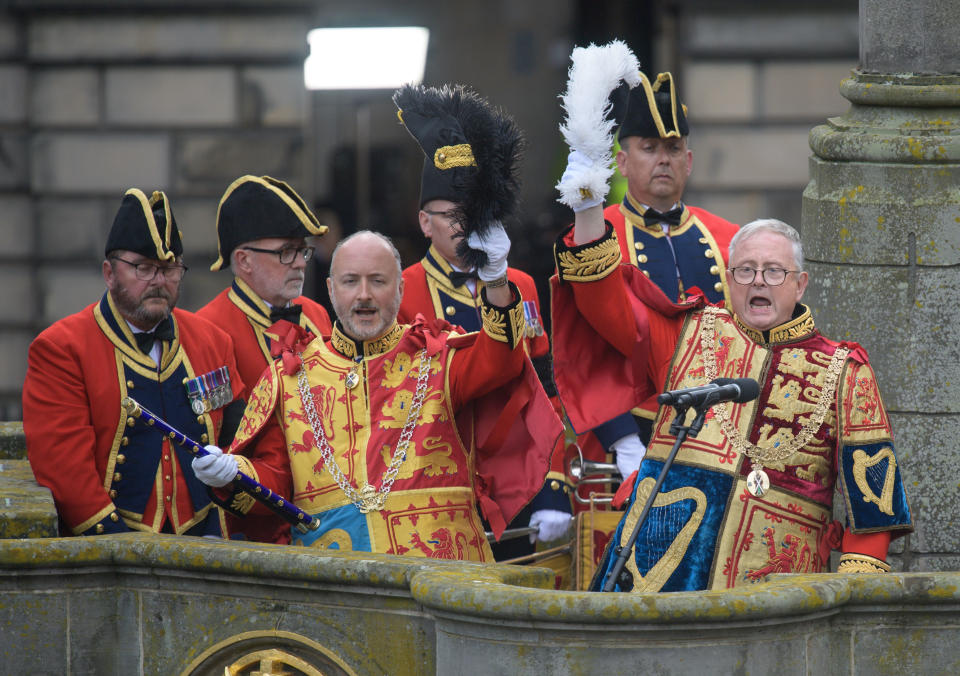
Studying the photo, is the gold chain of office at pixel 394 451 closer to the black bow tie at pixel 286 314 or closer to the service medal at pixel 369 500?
the service medal at pixel 369 500

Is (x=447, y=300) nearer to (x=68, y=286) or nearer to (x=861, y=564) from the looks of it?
(x=861, y=564)

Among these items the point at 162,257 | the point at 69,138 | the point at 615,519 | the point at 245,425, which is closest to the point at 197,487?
the point at 245,425

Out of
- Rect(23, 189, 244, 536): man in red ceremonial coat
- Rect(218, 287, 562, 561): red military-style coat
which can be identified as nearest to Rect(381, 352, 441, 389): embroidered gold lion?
Rect(218, 287, 562, 561): red military-style coat

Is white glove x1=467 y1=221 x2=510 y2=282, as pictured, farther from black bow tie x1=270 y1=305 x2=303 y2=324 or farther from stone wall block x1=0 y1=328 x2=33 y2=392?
stone wall block x1=0 y1=328 x2=33 y2=392

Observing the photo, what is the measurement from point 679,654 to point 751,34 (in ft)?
25.8

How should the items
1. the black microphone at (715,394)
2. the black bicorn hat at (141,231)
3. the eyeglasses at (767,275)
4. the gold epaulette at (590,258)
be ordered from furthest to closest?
the black bicorn hat at (141,231) < the gold epaulette at (590,258) < the eyeglasses at (767,275) < the black microphone at (715,394)

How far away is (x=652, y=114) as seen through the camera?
22.2ft

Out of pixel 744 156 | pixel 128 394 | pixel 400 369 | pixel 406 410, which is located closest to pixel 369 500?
pixel 406 410

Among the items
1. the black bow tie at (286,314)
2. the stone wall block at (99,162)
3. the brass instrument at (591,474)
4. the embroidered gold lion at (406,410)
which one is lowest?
the brass instrument at (591,474)

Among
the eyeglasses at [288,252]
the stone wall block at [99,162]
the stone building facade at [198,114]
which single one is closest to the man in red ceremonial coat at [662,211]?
the eyeglasses at [288,252]

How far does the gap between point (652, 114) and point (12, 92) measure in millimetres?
5878

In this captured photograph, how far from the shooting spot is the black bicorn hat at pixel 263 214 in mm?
6473

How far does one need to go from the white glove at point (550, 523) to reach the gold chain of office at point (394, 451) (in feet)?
3.13

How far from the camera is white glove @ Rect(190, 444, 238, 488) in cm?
518
